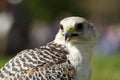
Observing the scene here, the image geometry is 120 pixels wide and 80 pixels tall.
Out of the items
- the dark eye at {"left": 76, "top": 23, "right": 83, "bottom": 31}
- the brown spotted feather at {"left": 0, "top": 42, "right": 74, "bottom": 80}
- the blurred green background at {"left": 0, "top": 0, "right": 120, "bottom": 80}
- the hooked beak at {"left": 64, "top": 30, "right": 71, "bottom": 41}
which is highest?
the dark eye at {"left": 76, "top": 23, "right": 83, "bottom": 31}

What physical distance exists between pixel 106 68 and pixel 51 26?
1871 centimetres

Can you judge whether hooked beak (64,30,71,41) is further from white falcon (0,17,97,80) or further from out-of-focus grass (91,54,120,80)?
out-of-focus grass (91,54,120,80)

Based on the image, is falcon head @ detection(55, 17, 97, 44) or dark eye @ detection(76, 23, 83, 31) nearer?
falcon head @ detection(55, 17, 97, 44)

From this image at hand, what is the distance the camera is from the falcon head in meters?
10.3

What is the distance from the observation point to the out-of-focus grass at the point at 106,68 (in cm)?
1529

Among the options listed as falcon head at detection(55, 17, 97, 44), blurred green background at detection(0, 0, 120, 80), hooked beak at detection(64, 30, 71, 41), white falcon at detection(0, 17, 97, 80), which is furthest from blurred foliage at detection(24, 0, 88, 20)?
hooked beak at detection(64, 30, 71, 41)

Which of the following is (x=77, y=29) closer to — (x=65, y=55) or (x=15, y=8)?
(x=65, y=55)

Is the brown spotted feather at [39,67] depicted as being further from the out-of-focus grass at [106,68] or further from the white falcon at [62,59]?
the out-of-focus grass at [106,68]

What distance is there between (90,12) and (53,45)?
37.8 m

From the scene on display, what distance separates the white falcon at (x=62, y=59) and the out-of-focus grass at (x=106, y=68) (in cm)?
453

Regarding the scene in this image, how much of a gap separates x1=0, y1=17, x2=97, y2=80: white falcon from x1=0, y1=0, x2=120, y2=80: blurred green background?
4526 millimetres

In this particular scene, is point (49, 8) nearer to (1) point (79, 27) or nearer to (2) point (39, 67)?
(1) point (79, 27)

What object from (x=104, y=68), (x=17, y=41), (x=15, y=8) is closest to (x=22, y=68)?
(x=104, y=68)

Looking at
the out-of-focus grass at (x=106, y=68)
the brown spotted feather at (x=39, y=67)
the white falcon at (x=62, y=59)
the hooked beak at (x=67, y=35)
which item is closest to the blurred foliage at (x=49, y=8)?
the out-of-focus grass at (x=106, y=68)
